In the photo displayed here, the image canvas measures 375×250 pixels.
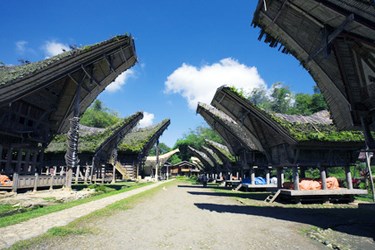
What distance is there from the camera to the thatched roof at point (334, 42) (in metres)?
5.50

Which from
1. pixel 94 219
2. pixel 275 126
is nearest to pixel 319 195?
pixel 275 126

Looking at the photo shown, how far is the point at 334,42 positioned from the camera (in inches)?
264

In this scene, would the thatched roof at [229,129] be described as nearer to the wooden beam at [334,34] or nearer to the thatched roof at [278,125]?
the thatched roof at [278,125]

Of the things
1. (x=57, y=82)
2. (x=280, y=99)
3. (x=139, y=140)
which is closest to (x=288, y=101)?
(x=280, y=99)

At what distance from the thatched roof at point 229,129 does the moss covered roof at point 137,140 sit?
1435 cm

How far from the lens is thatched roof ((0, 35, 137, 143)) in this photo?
11.1 meters

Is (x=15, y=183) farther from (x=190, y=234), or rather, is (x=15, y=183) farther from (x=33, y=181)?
(x=190, y=234)

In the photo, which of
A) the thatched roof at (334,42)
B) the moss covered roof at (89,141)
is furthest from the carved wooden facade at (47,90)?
the thatched roof at (334,42)

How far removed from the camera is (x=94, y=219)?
743cm

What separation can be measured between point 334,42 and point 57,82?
16.3 meters

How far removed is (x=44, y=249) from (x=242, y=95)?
1109 centimetres

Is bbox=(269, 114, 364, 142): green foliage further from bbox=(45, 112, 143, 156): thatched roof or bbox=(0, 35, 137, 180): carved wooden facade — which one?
bbox=(45, 112, 143, 156): thatched roof

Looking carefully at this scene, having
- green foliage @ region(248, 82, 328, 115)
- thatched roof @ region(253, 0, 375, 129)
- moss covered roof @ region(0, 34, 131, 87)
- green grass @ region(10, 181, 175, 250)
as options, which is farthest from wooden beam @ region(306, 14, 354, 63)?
green foliage @ region(248, 82, 328, 115)

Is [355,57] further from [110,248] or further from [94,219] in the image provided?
[94,219]
